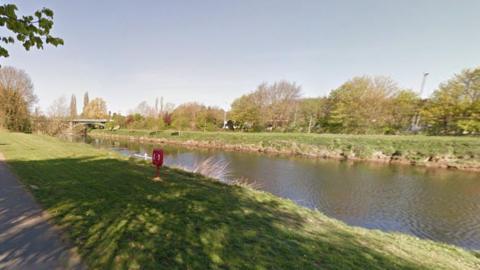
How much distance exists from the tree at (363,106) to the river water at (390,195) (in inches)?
713

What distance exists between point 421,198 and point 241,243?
44.9 feet

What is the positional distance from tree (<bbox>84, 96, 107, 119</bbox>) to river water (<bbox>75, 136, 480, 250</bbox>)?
225ft

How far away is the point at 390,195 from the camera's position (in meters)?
13.0

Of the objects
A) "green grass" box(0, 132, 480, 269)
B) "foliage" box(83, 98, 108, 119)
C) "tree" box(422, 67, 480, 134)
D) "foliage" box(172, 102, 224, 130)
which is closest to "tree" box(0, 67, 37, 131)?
"foliage" box(172, 102, 224, 130)

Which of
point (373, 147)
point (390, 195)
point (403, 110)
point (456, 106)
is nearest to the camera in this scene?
point (390, 195)

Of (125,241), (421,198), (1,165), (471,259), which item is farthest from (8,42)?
(421,198)

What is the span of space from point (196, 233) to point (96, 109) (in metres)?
82.3

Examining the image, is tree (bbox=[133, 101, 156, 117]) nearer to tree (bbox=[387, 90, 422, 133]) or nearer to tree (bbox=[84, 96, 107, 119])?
tree (bbox=[84, 96, 107, 119])

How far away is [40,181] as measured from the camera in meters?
6.11

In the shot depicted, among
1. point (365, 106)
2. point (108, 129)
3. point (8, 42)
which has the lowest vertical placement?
point (108, 129)

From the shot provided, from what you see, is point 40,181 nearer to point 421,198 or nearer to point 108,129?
point 421,198

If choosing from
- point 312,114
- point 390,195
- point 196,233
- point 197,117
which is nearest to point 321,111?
point 312,114

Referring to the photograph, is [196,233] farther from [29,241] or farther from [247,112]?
[247,112]

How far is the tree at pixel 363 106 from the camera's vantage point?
120 ft
